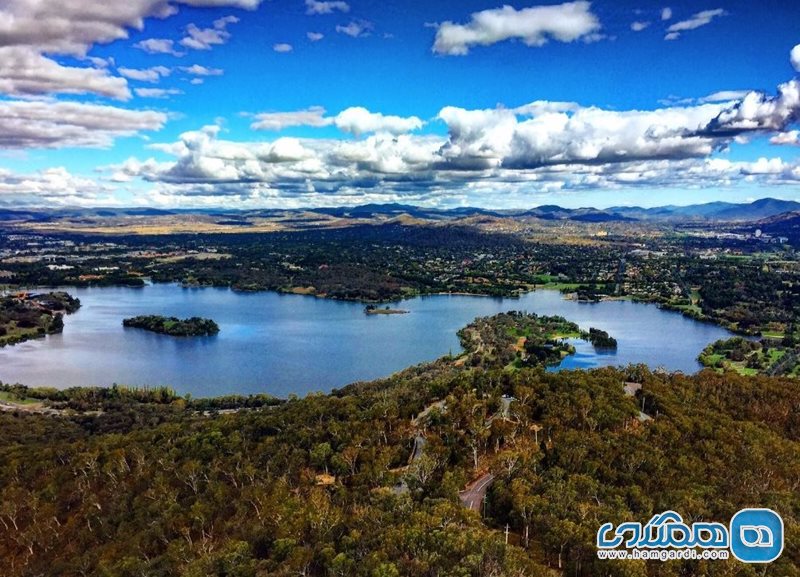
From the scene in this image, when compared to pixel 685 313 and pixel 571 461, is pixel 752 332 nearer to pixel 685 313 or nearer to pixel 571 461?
pixel 685 313

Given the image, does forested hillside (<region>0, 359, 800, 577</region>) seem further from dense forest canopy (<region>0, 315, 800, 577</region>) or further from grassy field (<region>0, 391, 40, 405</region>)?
grassy field (<region>0, 391, 40, 405</region>)

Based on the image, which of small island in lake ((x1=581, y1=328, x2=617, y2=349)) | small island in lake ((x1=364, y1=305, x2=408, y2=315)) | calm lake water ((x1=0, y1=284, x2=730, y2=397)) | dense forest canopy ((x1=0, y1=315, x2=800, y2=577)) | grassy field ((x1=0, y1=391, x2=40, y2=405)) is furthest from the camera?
small island in lake ((x1=364, y1=305, x2=408, y2=315))

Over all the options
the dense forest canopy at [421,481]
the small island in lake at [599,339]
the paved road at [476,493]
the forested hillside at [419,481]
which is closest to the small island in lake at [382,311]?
the small island in lake at [599,339]

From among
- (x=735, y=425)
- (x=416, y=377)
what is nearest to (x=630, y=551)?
(x=735, y=425)

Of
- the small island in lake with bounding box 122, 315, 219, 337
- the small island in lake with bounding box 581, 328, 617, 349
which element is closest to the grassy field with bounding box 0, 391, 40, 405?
the small island in lake with bounding box 122, 315, 219, 337

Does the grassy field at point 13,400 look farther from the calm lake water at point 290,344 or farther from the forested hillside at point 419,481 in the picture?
the forested hillside at point 419,481
